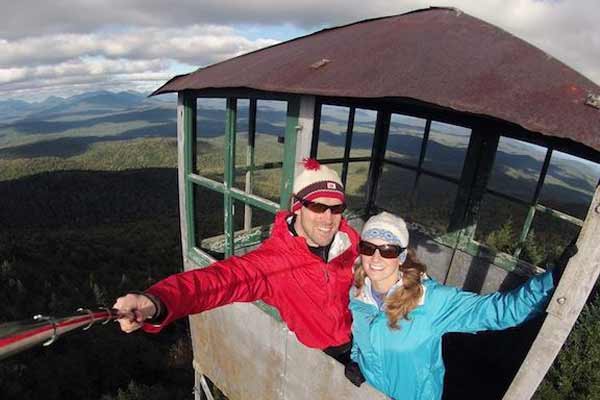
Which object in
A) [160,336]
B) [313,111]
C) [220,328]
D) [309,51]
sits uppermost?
[309,51]

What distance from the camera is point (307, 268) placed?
240cm

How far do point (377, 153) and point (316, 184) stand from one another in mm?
3853

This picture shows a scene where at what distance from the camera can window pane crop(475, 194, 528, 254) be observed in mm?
8445

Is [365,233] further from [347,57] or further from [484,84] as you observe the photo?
[347,57]

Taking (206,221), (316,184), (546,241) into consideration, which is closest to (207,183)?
(316,184)

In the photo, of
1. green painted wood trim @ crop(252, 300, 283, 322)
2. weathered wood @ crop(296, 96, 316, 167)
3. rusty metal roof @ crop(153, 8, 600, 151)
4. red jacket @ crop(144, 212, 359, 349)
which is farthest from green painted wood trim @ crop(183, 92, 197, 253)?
red jacket @ crop(144, 212, 359, 349)

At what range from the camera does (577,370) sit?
598 centimetres

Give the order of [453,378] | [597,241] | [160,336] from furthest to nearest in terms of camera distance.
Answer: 1. [160,336]
2. [453,378]
3. [597,241]

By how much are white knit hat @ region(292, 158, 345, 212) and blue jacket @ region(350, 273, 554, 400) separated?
0.66m

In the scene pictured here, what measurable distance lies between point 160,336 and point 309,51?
1088 cm

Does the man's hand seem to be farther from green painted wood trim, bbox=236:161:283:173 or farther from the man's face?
green painted wood trim, bbox=236:161:283:173

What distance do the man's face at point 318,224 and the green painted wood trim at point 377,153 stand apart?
368 cm

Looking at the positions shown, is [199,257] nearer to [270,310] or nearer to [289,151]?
[270,310]

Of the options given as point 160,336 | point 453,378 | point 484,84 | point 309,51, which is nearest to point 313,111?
point 309,51
